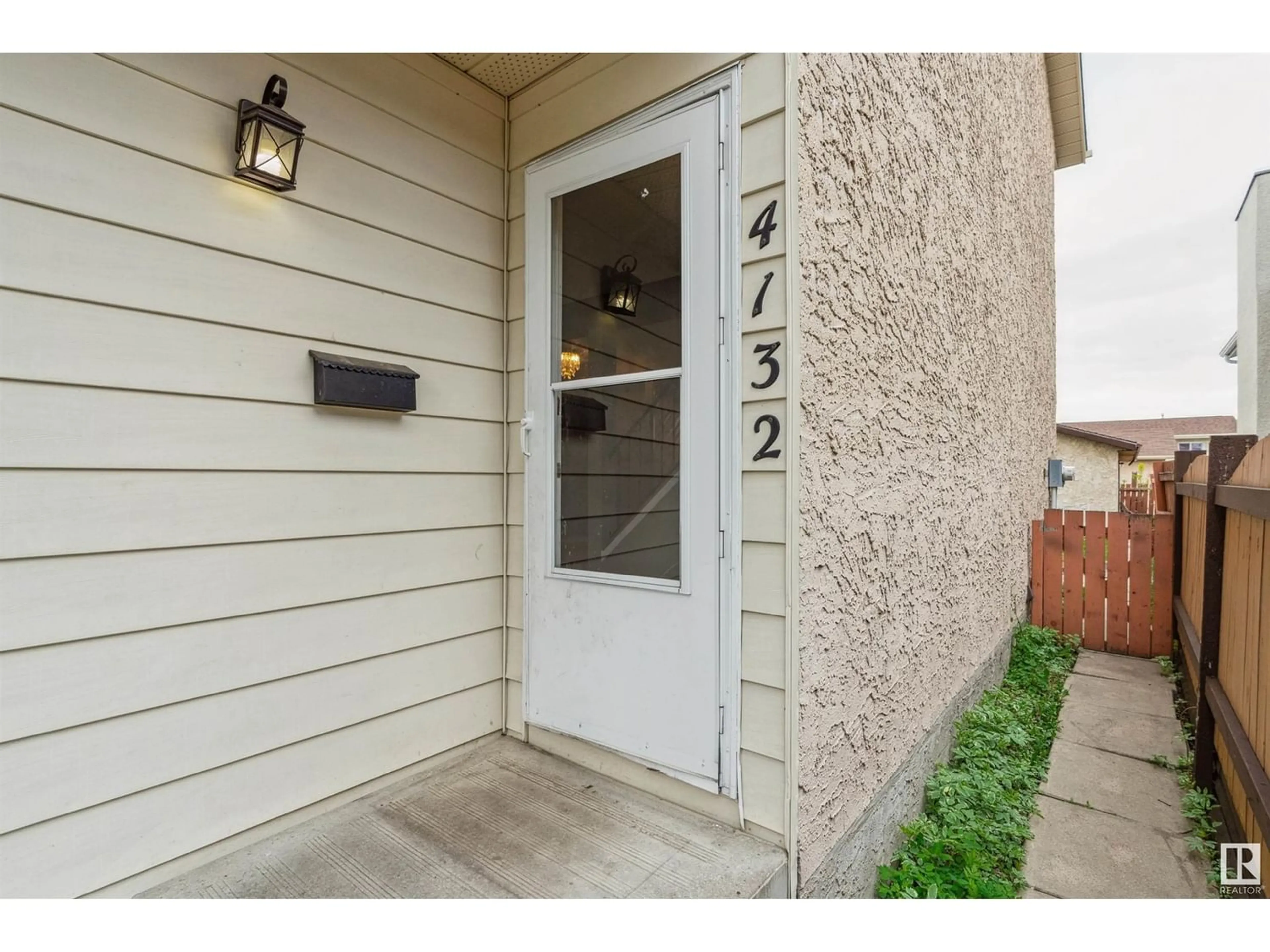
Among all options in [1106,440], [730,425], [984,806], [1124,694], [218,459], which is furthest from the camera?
[1106,440]

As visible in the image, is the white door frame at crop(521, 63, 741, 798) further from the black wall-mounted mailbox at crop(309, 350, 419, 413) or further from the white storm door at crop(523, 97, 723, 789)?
the black wall-mounted mailbox at crop(309, 350, 419, 413)

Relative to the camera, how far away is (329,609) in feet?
6.10

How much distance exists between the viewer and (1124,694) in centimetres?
381

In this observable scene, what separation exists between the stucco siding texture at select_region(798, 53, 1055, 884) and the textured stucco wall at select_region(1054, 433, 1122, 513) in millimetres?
10393

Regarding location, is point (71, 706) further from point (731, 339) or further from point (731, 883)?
point (731, 339)

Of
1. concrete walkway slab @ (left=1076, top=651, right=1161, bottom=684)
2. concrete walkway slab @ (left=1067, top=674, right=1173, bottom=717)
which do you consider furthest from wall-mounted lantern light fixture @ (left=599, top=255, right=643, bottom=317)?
concrete walkway slab @ (left=1076, top=651, right=1161, bottom=684)

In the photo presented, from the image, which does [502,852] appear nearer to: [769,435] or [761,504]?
[761,504]

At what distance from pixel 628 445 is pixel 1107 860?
2.42 meters

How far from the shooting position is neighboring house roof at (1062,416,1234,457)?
65.5 ft

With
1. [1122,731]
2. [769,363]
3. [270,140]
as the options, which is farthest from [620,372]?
[1122,731]

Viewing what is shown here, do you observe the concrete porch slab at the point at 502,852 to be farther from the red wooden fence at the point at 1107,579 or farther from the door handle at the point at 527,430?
the red wooden fence at the point at 1107,579
